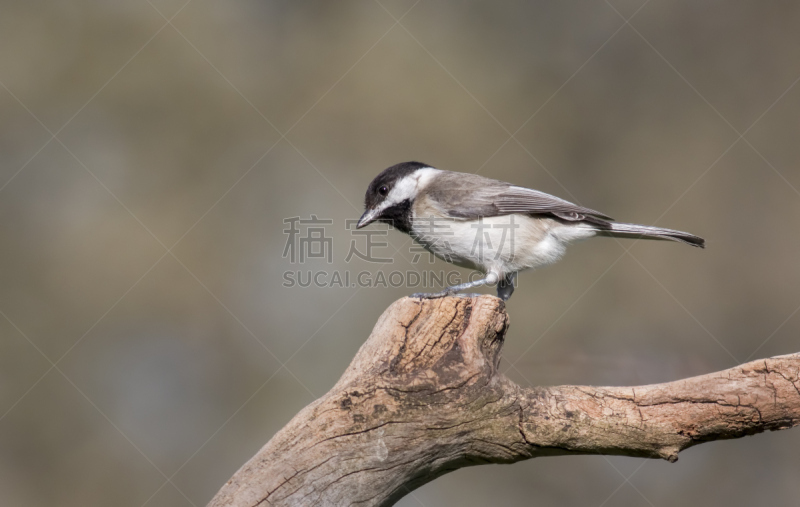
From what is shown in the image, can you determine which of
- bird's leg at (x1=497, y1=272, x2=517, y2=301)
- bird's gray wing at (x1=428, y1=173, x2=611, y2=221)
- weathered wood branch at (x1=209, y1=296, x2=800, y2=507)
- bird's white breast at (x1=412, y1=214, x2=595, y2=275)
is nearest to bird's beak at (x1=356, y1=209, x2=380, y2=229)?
bird's white breast at (x1=412, y1=214, x2=595, y2=275)

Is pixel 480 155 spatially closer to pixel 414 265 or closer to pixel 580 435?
pixel 414 265

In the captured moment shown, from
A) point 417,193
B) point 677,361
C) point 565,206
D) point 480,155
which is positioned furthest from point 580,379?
point 480,155

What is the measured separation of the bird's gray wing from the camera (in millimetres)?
4410

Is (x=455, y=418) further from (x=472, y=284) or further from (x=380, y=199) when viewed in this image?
(x=380, y=199)

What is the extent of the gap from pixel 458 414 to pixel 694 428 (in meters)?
1.18

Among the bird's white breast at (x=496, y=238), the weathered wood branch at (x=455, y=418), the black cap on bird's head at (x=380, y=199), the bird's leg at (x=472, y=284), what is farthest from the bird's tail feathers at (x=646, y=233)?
the black cap on bird's head at (x=380, y=199)

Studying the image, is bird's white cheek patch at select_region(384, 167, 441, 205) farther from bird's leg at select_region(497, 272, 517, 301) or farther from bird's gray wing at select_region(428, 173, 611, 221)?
bird's leg at select_region(497, 272, 517, 301)

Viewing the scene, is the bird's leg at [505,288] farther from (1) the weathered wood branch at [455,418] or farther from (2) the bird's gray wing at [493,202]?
(1) the weathered wood branch at [455,418]

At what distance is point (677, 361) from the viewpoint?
5.43 m

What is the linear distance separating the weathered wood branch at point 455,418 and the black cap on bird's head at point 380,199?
1397 mm

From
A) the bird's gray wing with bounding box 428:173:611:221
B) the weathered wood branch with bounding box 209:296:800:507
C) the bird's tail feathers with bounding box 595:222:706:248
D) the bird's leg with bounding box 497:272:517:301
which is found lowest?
the weathered wood branch with bounding box 209:296:800:507

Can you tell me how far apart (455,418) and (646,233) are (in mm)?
2191

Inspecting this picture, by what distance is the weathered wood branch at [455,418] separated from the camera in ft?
9.43

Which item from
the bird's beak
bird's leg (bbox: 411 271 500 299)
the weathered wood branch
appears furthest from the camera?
the bird's beak
